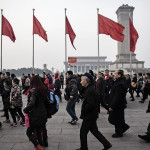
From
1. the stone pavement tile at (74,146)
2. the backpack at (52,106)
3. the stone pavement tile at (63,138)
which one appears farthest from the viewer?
the stone pavement tile at (63,138)

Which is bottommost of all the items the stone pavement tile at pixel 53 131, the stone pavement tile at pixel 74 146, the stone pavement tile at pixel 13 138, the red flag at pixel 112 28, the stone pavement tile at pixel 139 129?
the stone pavement tile at pixel 53 131

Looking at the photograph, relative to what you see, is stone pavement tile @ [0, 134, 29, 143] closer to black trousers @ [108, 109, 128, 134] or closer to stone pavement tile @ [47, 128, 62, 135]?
stone pavement tile @ [47, 128, 62, 135]

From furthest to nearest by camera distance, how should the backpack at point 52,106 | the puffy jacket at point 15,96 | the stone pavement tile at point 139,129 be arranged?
the puffy jacket at point 15,96 → the stone pavement tile at point 139,129 → the backpack at point 52,106

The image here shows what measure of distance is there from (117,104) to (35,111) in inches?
87.1

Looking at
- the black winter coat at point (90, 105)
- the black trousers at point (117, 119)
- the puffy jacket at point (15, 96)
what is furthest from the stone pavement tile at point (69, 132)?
the black winter coat at point (90, 105)

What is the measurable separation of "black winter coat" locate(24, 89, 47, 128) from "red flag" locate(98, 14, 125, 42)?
9945mm

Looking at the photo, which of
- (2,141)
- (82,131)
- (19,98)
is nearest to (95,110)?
(82,131)

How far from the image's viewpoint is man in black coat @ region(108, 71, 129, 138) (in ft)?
18.4

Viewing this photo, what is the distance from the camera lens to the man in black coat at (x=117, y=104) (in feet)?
18.4

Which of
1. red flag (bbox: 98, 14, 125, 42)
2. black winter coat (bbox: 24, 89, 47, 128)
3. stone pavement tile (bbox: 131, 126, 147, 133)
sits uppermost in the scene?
red flag (bbox: 98, 14, 125, 42)

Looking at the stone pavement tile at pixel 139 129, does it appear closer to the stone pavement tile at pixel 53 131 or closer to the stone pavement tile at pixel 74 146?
the stone pavement tile at pixel 74 146

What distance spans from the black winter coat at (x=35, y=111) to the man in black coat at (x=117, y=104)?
1926mm

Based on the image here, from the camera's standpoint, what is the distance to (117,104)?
5625mm

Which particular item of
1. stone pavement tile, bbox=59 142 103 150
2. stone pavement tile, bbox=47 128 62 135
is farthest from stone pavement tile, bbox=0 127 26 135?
stone pavement tile, bbox=59 142 103 150
